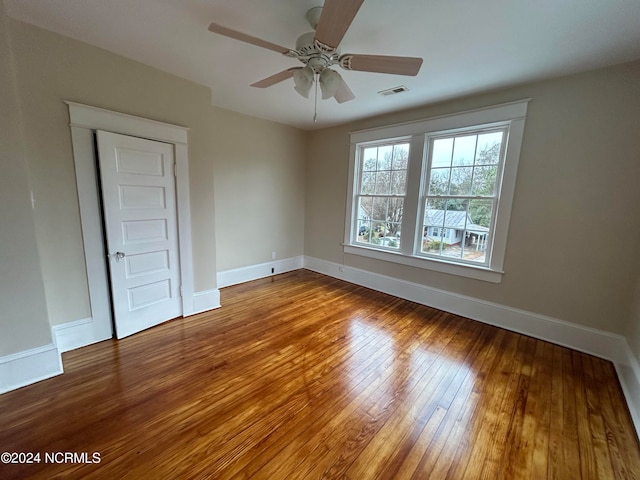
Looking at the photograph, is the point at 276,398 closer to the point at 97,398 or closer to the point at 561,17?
the point at 97,398

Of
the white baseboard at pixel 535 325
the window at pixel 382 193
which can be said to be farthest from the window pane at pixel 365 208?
the white baseboard at pixel 535 325

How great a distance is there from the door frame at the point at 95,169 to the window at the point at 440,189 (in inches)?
107

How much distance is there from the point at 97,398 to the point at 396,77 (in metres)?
3.72

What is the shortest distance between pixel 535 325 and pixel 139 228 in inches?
170

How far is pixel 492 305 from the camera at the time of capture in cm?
303

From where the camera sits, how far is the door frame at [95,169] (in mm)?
2223

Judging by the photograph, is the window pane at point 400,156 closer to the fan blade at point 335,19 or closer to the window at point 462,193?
the window at point 462,193

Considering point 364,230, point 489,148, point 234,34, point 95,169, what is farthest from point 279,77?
point 364,230

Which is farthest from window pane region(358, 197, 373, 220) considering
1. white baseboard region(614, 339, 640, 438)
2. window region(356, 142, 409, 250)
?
white baseboard region(614, 339, 640, 438)

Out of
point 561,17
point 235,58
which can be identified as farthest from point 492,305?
point 235,58

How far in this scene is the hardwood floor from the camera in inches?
55.3

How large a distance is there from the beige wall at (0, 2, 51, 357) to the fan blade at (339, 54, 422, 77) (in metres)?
2.30

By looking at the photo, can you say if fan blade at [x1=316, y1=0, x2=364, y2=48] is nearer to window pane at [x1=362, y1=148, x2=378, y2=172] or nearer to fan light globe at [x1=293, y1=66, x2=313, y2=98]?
fan light globe at [x1=293, y1=66, x2=313, y2=98]

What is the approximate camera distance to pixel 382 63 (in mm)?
1749
